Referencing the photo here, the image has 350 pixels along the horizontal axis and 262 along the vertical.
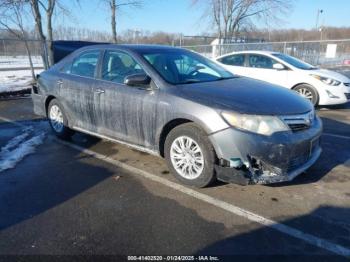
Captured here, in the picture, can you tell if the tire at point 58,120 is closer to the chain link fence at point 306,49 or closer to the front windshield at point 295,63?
the front windshield at point 295,63

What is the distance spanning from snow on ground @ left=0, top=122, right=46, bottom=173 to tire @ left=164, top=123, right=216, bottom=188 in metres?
2.39

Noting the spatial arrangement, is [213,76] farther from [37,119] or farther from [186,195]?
[37,119]

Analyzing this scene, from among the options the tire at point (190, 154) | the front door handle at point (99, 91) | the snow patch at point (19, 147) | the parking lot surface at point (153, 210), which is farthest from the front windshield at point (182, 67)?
the snow patch at point (19, 147)

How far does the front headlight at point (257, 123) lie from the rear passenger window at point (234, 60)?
703 centimetres

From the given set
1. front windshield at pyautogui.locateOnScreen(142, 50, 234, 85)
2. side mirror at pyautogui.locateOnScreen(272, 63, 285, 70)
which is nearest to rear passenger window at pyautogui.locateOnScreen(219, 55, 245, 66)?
side mirror at pyautogui.locateOnScreen(272, 63, 285, 70)

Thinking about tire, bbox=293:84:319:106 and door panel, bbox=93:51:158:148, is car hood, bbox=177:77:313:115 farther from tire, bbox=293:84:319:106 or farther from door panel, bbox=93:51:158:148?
tire, bbox=293:84:319:106

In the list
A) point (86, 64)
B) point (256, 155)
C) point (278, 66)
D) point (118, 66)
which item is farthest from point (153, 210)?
point (278, 66)

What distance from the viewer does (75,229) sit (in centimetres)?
321

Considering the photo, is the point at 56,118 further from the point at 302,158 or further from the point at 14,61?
the point at 14,61

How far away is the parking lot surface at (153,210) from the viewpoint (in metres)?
2.95

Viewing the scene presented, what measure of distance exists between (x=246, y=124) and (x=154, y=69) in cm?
150

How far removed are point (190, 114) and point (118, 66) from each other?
160 cm

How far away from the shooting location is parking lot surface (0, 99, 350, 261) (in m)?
2.95

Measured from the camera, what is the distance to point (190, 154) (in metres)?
4.00
